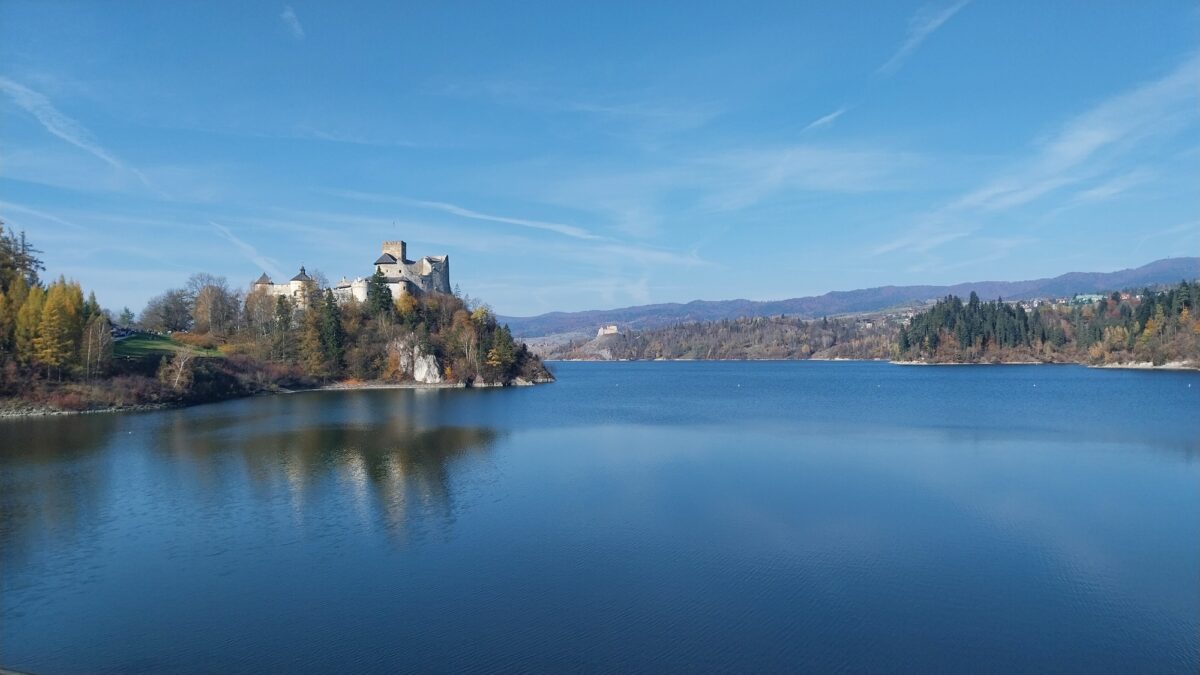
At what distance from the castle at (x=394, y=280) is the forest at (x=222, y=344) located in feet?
Answer: 3.63

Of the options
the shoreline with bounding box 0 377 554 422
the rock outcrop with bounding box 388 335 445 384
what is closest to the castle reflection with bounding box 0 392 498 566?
the shoreline with bounding box 0 377 554 422

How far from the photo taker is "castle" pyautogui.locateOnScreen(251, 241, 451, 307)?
59875mm

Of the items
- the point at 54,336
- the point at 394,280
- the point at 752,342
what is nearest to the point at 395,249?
the point at 394,280

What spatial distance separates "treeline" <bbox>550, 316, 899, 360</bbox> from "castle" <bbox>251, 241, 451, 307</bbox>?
7661cm

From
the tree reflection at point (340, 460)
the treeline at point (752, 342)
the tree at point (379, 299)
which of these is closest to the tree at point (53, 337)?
the tree reflection at point (340, 460)

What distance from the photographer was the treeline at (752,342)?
410 ft

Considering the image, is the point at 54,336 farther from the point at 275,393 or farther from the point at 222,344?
the point at 222,344

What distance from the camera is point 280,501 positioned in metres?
15.4

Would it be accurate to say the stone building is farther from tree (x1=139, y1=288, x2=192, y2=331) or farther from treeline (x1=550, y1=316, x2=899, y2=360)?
treeline (x1=550, y1=316, x2=899, y2=360)

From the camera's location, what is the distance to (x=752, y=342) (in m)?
136

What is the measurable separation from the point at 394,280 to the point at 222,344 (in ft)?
44.5

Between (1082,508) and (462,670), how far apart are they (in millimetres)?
12494

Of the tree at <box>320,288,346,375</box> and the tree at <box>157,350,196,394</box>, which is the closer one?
the tree at <box>157,350,196,394</box>

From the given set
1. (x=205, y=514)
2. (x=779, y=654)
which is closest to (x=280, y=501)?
(x=205, y=514)
